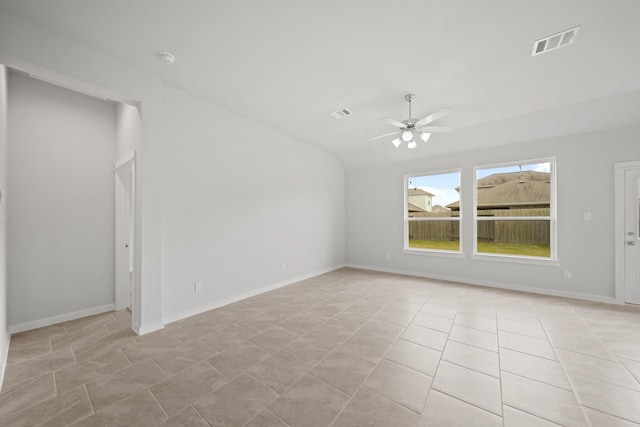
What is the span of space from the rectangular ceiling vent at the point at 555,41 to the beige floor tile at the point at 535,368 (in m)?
2.91

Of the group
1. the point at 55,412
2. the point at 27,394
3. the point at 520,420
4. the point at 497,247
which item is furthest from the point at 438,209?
the point at 27,394

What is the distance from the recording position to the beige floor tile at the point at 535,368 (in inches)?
77.7

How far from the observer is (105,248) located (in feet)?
11.7

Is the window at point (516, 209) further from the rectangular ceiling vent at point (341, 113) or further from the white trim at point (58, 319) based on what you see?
the white trim at point (58, 319)

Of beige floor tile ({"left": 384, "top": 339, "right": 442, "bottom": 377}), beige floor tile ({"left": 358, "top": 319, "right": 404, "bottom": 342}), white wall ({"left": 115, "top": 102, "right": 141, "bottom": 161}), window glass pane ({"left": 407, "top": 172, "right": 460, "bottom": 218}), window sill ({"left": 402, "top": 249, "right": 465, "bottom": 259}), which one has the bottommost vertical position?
beige floor tile ({"left": 358, "top": 319, "right": 404, "bottom": 342})

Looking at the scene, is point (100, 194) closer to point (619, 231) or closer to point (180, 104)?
point (180, 104)

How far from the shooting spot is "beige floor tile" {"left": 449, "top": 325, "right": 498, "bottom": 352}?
253 cm

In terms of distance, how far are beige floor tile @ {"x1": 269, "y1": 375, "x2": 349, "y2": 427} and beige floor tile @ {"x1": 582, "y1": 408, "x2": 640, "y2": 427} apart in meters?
1.58

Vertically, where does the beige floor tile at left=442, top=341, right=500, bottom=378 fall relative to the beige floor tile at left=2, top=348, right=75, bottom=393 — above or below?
above

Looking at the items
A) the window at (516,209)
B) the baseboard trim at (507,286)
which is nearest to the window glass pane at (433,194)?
the window at (516,209)

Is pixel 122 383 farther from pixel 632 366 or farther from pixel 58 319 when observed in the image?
pixel 632 366

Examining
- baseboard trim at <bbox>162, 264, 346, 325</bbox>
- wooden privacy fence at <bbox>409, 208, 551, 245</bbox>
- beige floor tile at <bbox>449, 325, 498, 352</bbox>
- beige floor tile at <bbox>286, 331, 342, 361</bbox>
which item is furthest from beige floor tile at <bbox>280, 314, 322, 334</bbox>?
wooden privacy fence at <bbox>409, 208, 551, 245</bbox>

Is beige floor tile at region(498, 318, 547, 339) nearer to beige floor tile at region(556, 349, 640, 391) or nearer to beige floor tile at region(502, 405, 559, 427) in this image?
beige floor tile at region(556, 349, 640, 391)

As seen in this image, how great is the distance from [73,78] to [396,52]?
123 inches
